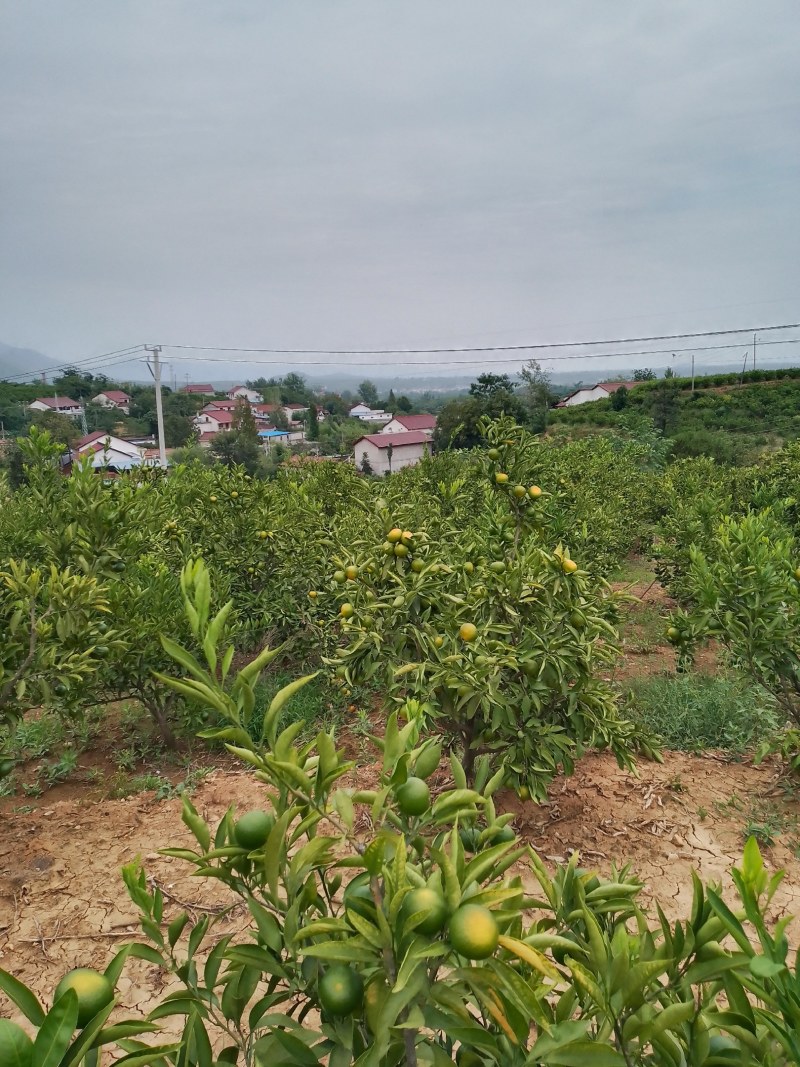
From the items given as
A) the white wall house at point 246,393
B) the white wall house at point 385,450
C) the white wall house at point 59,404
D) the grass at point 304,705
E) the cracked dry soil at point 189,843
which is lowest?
the white wall house at point 385,450

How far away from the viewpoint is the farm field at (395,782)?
30.8 inches

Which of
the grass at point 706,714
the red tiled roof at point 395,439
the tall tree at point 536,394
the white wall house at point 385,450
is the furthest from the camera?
the red tiled roof at point 395,439

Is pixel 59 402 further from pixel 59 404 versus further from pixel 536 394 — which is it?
pixel 536 394

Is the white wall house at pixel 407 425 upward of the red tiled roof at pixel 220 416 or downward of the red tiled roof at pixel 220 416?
downward

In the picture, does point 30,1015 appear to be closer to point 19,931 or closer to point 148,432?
point 19,931

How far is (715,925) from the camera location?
838 mm

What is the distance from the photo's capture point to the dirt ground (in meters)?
2.42

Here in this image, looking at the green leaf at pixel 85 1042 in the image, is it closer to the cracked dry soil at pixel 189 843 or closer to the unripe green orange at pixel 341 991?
the unripe green orange at pixel 341 991

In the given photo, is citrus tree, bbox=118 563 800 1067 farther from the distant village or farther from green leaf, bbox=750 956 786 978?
the distant village

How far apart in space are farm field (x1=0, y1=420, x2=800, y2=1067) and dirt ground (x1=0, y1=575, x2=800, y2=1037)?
0.6 inches

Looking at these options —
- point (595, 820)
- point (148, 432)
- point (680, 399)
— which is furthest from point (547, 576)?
point (148, 432)

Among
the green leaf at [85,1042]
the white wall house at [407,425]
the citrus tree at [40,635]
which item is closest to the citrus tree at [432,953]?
the green leaf at [85,1042]

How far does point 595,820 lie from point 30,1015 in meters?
2.78

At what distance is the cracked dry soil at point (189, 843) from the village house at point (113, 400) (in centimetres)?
6146
